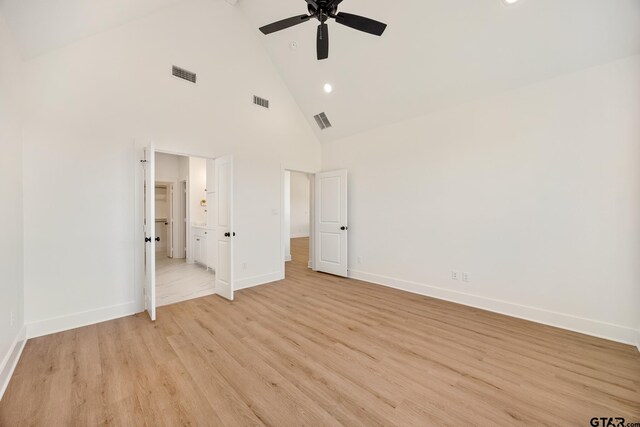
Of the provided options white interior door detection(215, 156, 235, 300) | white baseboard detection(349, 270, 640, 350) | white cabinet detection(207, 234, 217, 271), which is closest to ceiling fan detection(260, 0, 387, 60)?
white interior door detection(215, 156, 235, 300)

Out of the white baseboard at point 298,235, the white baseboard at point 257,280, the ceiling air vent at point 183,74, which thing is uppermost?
the ceiling air vent at point 183,74

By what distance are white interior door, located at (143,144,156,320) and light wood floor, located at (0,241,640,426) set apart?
0.30m

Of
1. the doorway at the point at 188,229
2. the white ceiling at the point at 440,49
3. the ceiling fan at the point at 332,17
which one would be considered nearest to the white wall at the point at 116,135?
the doorway at the point at 188,229

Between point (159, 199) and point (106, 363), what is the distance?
727 cm

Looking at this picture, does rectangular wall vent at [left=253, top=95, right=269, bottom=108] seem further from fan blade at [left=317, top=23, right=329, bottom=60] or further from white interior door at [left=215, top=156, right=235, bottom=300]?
fan blade at [left=317, top=23, right=329, bottom=60]

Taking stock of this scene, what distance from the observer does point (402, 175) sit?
4.53 metres

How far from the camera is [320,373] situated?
217 centimetres

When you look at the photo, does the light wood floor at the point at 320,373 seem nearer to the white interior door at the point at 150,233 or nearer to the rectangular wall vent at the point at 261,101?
the white interior door at the point at 150,233

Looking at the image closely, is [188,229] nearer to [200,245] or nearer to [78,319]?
[200,245]

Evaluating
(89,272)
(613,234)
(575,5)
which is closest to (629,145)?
(613,234)

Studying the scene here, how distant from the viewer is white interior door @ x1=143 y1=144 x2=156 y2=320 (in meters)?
3.14

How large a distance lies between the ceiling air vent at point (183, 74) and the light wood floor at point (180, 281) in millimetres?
3382

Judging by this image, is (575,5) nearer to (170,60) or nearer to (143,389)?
(170,60)

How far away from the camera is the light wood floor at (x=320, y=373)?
1738mm
